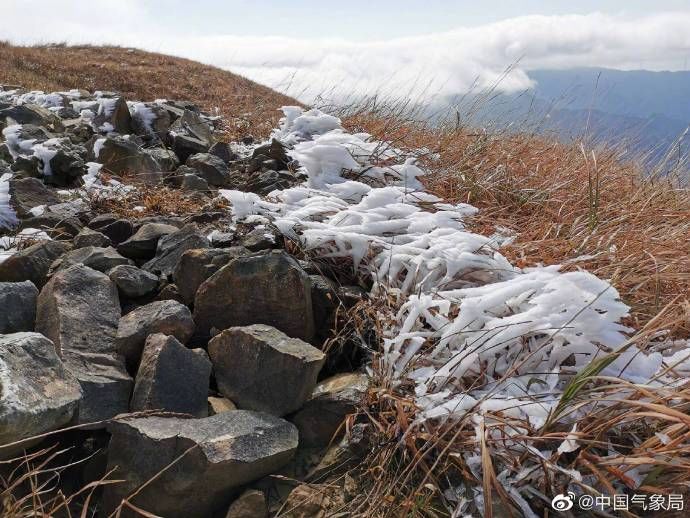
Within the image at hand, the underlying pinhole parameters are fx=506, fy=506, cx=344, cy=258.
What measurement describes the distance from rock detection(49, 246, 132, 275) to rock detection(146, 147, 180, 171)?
194 cm

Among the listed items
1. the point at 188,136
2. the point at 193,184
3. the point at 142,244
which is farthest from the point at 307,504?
the point at 188,136

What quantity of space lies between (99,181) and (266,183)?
141cm

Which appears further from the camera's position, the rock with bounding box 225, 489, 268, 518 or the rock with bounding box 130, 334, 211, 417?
the rock with bounding box 130, 334, 211, 417

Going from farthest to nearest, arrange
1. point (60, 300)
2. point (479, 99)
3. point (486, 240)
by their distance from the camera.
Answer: point (479, 99) → point (486, 240) → point (60, 300)

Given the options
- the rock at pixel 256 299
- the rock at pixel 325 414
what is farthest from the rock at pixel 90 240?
the rock at pixel 325 414

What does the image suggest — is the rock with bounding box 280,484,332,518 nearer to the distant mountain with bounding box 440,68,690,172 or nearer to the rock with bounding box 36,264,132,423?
the rock with bounding box 36,264,132,423

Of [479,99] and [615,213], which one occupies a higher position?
[479,99]

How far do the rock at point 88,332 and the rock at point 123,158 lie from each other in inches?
84.8

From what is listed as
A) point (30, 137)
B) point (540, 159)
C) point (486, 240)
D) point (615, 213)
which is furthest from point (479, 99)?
point (30, 137)

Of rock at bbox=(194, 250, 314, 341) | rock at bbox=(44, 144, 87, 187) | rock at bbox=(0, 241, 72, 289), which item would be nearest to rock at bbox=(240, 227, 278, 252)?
rock at bbox=(194, 250, 314, 341)

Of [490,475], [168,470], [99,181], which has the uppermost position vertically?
[99,181]

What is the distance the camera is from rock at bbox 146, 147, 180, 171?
15.4ft

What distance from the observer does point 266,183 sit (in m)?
4.20

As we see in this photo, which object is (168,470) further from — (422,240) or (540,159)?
(540,159)
